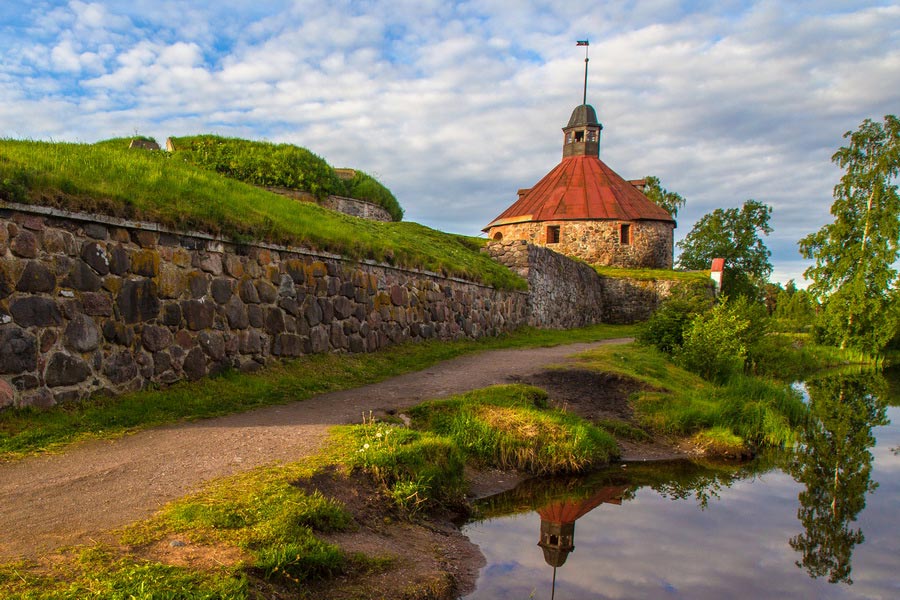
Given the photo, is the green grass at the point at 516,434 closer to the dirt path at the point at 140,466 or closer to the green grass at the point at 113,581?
the dirt path at the point at 140,466

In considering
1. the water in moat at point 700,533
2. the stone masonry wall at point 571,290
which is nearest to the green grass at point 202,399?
the water in moat at point 700,533

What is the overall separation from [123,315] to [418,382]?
4.06 metres

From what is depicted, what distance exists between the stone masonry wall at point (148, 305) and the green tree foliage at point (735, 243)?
4225cm

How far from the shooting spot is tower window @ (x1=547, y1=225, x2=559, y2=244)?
3425 cm

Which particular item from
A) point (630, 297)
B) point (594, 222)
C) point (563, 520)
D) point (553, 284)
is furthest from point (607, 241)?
point (563, 520)

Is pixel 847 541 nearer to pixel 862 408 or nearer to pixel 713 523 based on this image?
pixel 713 523

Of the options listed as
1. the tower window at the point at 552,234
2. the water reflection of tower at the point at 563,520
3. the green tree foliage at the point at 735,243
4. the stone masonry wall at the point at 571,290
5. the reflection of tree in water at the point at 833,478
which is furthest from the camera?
the green tree foliage at the point at 735,243

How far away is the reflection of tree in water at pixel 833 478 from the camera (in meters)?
5.79

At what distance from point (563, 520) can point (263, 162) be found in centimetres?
1385

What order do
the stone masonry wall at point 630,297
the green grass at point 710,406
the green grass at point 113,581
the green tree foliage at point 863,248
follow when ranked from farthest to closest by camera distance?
the stone masonry wall at point 630,297 < the green tree foliage at point 863,248 < the green grass at point 710,406 < the green grass at point 113,581

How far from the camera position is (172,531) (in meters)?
3.82

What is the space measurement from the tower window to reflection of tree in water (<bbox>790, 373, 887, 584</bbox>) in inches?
800

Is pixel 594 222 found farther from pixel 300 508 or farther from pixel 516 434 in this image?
pixel 300 508

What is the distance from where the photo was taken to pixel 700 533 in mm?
5957
